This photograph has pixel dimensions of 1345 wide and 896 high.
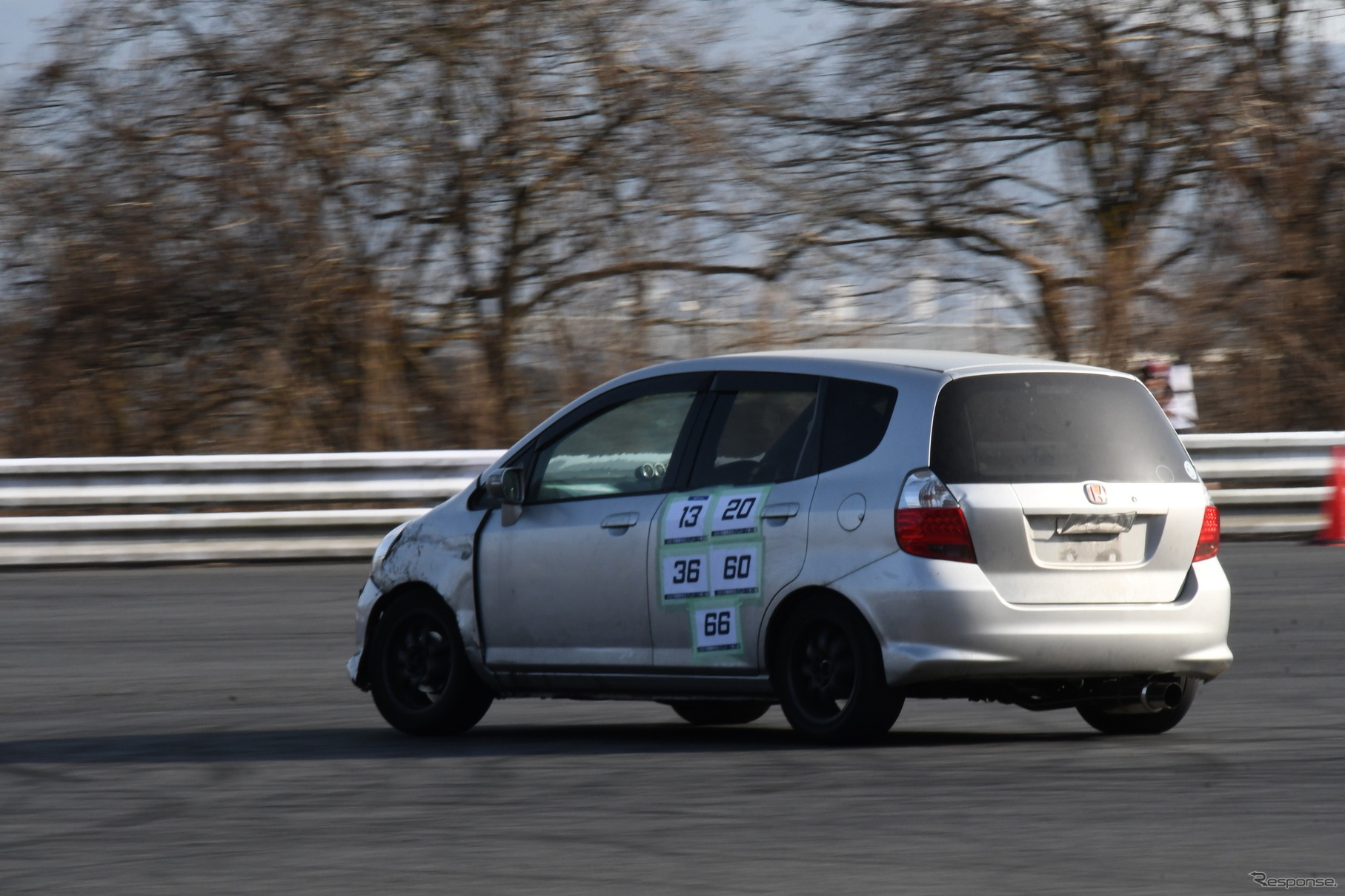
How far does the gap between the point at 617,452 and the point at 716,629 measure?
1.00m

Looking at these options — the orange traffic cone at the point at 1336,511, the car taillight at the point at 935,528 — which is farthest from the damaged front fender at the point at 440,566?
the orange traffic cone at the point at 1336,511

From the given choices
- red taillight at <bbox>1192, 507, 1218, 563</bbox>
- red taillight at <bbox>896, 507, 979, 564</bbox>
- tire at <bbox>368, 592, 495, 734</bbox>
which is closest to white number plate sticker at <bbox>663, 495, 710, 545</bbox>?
red taillight at <bbox>896, 507, 979, 564</bbox>

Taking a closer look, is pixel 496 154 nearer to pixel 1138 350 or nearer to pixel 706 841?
pixel 1138 350

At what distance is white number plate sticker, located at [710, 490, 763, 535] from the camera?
784 centimetres

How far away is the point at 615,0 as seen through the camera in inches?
824

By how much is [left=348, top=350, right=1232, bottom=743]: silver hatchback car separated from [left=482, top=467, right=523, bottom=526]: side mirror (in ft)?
0.03

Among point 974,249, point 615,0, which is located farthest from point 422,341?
point 974,249

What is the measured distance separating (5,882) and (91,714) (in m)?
4.01

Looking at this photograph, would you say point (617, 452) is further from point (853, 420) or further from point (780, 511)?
point (853, 420)

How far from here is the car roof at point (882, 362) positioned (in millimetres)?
7738

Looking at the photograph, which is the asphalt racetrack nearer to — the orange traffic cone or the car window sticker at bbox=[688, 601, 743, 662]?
the car window sticker at bbox=[688, 601, 743, 662]

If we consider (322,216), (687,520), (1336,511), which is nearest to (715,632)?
(687,520)

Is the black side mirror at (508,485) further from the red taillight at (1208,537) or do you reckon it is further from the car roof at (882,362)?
the red taillight at (1208,537)

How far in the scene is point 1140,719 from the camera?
26.7ft
